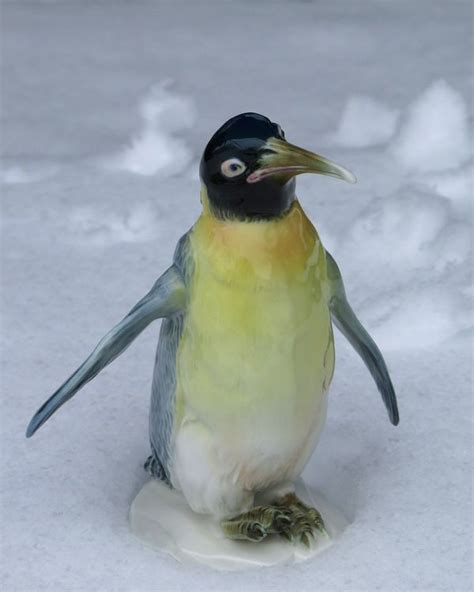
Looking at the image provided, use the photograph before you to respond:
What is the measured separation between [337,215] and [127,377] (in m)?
0.53

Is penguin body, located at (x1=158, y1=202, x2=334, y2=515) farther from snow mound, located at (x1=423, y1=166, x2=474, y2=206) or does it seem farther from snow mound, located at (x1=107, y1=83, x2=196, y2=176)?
snow mound, located at (x1=107, y1=83, x2=196, y2=176)

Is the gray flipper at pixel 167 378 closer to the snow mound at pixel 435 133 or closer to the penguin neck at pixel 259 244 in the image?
the penguin neck at pixel 259 244

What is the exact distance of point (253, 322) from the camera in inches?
55.1

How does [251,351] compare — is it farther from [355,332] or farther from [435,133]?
[435,133]

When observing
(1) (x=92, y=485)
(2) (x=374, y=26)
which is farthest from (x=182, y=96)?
(1) (x=92, y=485)

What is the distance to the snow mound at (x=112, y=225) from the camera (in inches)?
87.5

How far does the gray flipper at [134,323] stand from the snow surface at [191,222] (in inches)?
7.9

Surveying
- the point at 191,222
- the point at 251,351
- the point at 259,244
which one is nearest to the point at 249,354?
the point at 251,351

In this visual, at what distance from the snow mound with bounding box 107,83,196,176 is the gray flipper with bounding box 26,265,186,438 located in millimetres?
997

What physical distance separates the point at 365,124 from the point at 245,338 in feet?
3.97

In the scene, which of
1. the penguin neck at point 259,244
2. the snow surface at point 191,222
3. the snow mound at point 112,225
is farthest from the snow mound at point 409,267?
the penguin neck at point 259,244

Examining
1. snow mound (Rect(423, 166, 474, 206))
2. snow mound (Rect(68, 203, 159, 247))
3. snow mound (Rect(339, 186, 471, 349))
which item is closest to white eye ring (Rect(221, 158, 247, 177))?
snow mound (Rect(339, 186, 471, 349))

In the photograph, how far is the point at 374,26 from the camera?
2.91 metres

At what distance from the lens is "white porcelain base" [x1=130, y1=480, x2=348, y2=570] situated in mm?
1514
